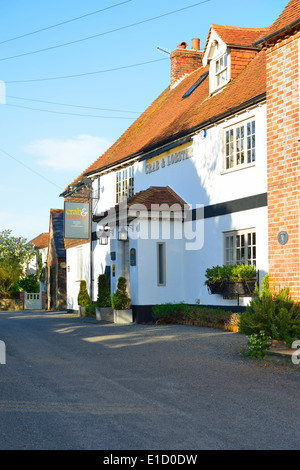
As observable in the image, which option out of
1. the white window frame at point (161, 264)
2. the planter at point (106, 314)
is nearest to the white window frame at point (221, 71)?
the white window frame at point (161, 264)

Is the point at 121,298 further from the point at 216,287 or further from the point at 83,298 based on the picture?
the point at 83,298

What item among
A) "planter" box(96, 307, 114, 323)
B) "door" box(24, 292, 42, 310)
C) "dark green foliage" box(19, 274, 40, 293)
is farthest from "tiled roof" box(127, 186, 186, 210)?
"dark green foliage" box(19, 274, 40, 293)

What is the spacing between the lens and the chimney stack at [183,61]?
25.8 m

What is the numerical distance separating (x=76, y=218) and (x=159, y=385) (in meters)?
17.1

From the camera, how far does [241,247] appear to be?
15727 millimetres

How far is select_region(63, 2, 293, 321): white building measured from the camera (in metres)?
15.3

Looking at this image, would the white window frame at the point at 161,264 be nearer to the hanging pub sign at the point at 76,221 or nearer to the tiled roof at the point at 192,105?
the tiled roof at the point at 192,105

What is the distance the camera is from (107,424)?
18.3 feet

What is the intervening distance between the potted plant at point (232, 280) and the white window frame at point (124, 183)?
286 inches

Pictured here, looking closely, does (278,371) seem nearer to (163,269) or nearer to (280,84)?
(280,84)

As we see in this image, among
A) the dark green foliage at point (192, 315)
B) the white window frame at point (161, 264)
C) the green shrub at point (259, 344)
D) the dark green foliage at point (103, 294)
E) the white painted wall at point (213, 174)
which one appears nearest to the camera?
the green shrub at point (259, 344)

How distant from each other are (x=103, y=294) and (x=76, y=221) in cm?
538

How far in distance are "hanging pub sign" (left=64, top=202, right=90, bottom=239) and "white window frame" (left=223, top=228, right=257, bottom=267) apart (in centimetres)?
930
